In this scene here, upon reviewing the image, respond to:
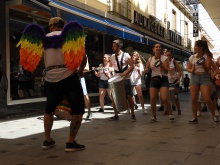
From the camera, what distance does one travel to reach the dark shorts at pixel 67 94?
4.68 metres

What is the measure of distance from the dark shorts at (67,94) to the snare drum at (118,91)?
2.85 metres

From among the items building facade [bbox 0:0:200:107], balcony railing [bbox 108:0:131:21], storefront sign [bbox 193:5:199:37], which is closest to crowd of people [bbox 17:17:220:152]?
building facade [bbox 0:0:200:107]

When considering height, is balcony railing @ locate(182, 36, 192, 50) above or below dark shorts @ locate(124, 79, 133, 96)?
above

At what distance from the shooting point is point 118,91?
7.60m

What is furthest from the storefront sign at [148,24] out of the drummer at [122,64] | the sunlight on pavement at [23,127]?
the sunlight on pavement at [23,127]

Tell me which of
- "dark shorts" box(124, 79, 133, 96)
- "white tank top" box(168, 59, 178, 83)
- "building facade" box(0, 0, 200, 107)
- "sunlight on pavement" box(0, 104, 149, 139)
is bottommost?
"sunlight on pavement" box(0, 104, 149, 139)

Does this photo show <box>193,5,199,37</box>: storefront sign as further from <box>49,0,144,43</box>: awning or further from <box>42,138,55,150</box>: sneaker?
<box>42,138,55,150</box>: sneaker

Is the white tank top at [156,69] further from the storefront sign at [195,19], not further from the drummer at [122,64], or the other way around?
the storefront sign at [195,19]

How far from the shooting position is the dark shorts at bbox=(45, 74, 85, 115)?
4.68 meters

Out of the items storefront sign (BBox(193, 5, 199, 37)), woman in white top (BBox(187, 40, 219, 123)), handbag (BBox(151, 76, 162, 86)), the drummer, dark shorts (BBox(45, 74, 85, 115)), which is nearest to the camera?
dark shorts (BBox(45, 74, 85, 115))

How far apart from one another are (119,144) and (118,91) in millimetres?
2590

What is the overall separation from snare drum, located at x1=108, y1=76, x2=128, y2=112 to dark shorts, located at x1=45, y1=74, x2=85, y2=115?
2.85 metres

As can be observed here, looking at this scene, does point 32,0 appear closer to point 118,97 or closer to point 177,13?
point 118,97

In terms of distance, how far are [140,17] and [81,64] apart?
14.4 metres
